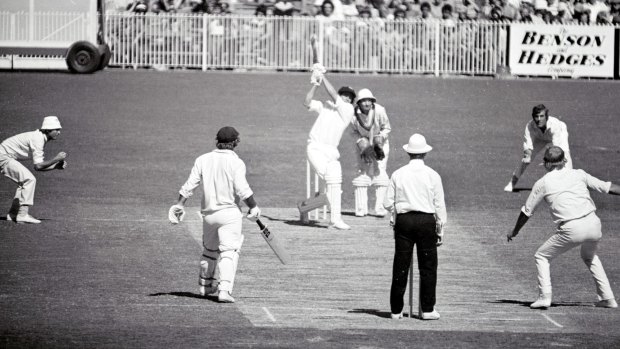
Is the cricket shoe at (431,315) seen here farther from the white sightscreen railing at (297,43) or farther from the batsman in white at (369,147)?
the white sightscreen railing at (297,43)

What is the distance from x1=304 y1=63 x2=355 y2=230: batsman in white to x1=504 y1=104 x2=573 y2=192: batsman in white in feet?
13.9

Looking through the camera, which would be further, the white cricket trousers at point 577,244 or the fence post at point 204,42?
the fence post at point 204,42

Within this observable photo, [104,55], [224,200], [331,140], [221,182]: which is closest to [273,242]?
[224,200]

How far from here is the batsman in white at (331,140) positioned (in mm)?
19734

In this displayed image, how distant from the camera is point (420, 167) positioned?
43.9 feet

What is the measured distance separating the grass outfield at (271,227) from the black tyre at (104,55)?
291mm

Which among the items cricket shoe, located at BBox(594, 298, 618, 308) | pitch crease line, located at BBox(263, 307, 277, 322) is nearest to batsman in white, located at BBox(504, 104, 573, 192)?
cricket shoe, located at BBox(594, 298, 618, 308)

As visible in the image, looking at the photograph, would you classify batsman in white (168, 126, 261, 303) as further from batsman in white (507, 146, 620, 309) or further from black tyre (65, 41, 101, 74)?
black tyre (65, 41, 101, 74)

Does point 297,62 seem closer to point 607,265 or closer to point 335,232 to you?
point 335,232

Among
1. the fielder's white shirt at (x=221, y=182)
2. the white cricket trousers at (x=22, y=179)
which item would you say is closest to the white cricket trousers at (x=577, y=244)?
the fielder's white shirt at (x=221, y=182)

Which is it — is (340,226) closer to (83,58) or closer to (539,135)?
(539,135)

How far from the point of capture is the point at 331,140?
65.7ft

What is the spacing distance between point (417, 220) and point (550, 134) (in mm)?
10445

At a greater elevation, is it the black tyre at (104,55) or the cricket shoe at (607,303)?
the black tyre at (104,55)
